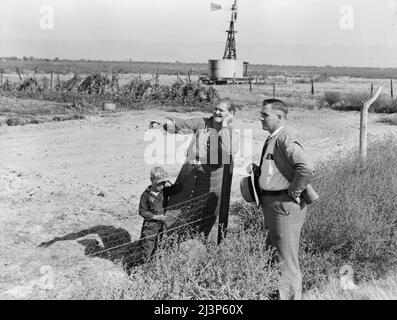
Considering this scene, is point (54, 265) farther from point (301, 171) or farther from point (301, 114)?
point (301, 114)

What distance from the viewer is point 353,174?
22.2 feet

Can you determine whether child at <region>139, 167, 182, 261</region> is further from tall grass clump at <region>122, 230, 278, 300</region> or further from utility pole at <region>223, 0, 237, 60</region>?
utility pole at <region>223, 0, 237, 60</region>

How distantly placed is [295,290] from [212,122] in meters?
1.73

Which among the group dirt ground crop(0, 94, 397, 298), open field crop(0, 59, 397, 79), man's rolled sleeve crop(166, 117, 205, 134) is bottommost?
dirt ground crop(0, 94, 397, 298)

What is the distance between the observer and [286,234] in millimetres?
4418

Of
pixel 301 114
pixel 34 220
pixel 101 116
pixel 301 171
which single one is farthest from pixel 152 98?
pixel 301 171

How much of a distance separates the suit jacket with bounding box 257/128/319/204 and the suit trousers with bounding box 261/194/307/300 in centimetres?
14

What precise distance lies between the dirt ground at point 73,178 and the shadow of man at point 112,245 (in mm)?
122

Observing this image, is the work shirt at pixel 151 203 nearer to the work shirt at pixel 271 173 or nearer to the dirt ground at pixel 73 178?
the dirt ground at pixel 73 178

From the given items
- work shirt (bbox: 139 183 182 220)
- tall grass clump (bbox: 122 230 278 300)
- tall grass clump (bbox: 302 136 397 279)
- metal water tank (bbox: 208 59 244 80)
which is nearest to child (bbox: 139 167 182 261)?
work shirt (bbox: 139 183 182 220)

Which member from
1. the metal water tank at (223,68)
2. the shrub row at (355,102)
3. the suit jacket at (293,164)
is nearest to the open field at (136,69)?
the metal water tank at (223,68)

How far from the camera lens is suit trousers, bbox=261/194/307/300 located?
14.3 feet

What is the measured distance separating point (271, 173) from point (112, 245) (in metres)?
2.52

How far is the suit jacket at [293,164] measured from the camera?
4.16 meters
